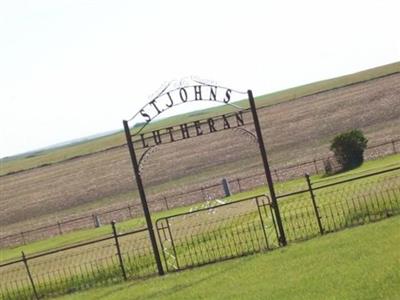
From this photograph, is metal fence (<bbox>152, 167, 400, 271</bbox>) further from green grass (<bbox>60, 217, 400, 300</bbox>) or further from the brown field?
the brown field

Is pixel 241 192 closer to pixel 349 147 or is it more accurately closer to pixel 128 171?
pixel 349 147

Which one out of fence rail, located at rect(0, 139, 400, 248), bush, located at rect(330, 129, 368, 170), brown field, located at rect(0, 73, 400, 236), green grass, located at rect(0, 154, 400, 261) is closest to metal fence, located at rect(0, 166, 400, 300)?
green grass, located at rect(0, 154, 400, 261)

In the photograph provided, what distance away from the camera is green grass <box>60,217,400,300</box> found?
11.4 meters

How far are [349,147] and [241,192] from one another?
491cm

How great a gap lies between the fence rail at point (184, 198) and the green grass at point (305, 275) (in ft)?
57.8

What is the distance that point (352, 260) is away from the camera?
1288cm

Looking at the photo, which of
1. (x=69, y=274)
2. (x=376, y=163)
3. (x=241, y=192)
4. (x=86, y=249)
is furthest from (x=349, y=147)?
(x=69, y=274)

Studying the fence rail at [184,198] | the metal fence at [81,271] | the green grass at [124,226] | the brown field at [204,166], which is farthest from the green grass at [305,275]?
the brown field at [204,166]

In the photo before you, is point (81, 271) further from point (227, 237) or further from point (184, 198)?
point (184, 198)

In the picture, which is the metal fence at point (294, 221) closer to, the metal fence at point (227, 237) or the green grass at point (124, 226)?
the metal fence at point (227, 237)

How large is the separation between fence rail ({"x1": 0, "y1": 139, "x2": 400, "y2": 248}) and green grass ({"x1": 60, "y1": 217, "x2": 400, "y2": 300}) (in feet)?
57.8

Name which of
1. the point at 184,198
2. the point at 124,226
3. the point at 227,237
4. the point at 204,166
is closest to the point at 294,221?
the point at 227,237

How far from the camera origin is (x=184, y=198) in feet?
124

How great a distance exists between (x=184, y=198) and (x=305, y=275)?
996 inches
